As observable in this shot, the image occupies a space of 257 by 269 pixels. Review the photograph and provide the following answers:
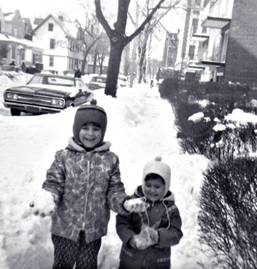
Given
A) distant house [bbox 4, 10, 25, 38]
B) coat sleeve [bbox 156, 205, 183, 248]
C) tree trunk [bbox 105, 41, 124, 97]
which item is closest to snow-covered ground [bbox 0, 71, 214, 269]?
coat sleeve [bbox 156, 205, 183, 248]

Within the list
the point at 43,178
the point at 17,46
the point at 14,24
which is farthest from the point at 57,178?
the point at 14,24

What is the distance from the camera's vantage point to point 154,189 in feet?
8.10

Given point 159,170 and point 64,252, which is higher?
point 159,170

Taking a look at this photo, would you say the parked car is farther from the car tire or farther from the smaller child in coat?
the smaller child in coat

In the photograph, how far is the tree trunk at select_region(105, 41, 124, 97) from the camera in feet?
45.8

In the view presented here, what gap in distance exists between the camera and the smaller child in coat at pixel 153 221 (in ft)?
7.97

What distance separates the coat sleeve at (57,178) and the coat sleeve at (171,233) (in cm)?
75

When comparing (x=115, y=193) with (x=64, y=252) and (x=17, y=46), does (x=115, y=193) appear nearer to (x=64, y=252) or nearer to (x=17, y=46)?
(x=64, y=252)

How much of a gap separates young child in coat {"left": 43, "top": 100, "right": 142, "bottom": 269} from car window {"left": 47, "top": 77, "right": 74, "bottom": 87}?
1018cm

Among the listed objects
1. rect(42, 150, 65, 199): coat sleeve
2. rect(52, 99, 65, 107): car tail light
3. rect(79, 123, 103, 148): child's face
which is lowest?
rect(52, 99, 65, 107): car tail light

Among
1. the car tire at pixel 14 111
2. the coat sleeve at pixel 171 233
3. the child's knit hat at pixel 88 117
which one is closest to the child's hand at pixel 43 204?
the child's knit hat at pixel 88 117

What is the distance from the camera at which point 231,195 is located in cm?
295

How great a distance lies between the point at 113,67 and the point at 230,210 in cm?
1169

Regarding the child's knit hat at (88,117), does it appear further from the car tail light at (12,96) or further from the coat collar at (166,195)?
the car tail light at (12,96)
